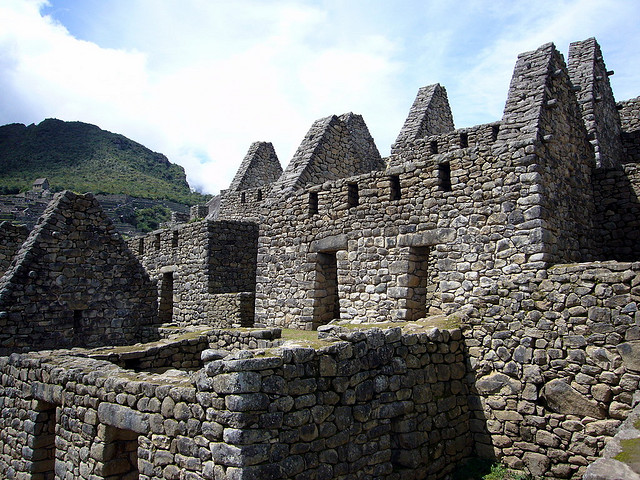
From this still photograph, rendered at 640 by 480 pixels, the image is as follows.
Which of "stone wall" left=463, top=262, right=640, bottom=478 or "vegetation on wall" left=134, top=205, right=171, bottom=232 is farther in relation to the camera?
"vegetation on wall" left=134, top=205, right=171, bottom=232

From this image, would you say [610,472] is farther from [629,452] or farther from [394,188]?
[394,188]

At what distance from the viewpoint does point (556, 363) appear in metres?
6.83

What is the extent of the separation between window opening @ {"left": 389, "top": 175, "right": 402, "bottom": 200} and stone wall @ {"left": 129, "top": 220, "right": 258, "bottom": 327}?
5.70 m

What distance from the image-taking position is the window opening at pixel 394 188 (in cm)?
1035

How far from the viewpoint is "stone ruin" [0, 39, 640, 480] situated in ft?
18.0

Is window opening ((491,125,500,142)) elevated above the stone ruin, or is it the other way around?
window opening ((491,125,500,142))

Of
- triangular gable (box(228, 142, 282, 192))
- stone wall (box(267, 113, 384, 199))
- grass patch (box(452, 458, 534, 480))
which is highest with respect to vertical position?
triangular gable (box(228, 142, 282, 192))

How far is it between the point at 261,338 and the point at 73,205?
17.8ft

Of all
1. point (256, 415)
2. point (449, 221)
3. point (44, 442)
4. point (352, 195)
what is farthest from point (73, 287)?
point (449, 221)

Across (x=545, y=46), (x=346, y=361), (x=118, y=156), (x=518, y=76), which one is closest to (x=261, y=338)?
(x=346, y=361)

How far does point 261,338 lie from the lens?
8828mm

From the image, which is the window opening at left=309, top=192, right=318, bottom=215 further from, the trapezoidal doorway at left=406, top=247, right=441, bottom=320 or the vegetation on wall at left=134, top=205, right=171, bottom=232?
the vegetation on wall at left=134, top=205, right=171, bottom=232

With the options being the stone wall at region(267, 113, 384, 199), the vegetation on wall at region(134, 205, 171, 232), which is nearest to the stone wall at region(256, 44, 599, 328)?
the stone wall at region(267, 113, 384, 199)

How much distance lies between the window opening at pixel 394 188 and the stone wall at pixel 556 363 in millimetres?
3307
